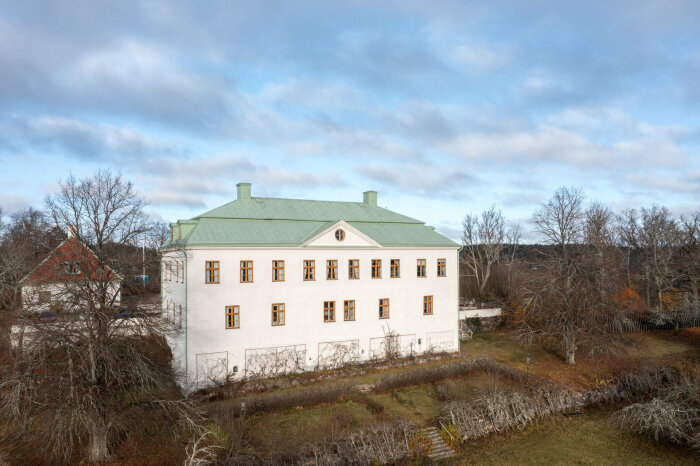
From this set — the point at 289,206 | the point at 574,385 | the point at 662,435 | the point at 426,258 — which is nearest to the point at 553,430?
the point at 662,435

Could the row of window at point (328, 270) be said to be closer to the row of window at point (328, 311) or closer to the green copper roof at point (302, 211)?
the row of window at point (328, 311)

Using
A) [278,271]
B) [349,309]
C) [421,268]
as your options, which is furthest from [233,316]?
[421,268]

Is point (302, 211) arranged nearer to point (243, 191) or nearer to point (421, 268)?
point (243, 191)

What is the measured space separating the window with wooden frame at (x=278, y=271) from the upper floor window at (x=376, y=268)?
5.85 metres

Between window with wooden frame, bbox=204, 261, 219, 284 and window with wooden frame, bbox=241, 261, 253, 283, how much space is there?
4.31 feet

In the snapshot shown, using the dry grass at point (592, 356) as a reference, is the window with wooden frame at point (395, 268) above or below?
above

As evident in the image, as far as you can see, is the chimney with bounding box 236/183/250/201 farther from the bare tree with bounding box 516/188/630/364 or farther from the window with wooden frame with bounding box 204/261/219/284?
the bare tree with bounding box 516/188/630/364

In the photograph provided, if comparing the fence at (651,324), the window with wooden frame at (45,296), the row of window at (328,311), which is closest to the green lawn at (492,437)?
the row of window at (328,311)

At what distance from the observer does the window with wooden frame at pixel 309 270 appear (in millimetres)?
23328

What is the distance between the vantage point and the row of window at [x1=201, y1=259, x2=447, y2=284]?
20984mm

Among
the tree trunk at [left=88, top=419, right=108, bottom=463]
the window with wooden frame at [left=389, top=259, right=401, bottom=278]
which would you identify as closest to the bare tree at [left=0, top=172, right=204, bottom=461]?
the tree trunk at [left=88, top=419, right=108, bottom=463]

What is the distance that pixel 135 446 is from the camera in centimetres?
1359

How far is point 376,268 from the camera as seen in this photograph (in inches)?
1000

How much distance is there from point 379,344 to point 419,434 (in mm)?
9505
